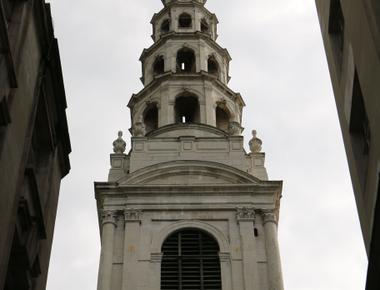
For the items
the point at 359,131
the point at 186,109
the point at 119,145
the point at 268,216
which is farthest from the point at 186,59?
the point at 359,131

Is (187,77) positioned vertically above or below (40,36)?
above

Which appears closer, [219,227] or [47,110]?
[47,110]

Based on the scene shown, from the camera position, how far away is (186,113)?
4262 centimetres

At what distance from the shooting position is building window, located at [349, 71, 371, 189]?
1444 centimetres

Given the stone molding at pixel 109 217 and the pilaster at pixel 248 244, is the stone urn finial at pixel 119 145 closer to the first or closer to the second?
the stone molding at pixel 109 217

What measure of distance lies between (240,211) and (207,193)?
1.61 meters

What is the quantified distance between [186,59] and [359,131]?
101ft

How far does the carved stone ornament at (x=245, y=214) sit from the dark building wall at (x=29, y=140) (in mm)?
16847

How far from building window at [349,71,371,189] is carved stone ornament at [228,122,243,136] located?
77.8ft

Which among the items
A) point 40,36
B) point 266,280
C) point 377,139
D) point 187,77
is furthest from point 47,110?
point 187,77

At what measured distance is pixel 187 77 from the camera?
42062mm

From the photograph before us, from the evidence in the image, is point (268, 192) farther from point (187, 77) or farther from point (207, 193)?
point (187, 77)

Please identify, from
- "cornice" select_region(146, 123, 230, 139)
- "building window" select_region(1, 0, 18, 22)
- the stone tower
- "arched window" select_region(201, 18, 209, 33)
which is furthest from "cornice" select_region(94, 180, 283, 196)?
"building window" select_region(1, 0, 18, 22)

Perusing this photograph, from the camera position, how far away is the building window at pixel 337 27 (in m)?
15.7
